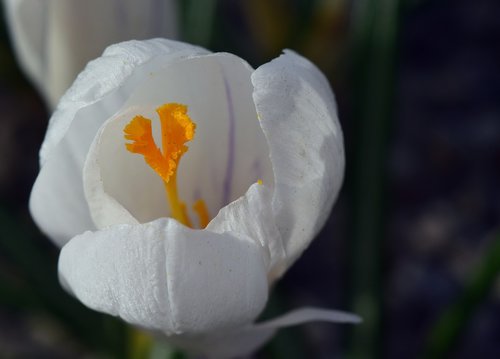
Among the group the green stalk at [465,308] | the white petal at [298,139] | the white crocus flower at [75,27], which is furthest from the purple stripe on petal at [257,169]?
the green stalk at [465,308]

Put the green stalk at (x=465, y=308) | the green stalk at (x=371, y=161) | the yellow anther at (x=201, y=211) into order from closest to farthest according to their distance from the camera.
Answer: the yellow anther at (x=201, y=211)
the green stalk at (x=465, y=308)
the green stalk at (x=371, y=161)

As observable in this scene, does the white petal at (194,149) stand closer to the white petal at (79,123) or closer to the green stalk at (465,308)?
the white petal at (79,123)

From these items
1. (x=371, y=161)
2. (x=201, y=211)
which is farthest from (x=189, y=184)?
(x=371, y=161)

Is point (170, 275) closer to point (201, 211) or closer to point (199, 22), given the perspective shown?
point (201, 211)

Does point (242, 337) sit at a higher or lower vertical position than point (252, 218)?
lower

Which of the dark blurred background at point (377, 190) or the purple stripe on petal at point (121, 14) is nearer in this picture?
the purple stripe on petal at point (121, 14)

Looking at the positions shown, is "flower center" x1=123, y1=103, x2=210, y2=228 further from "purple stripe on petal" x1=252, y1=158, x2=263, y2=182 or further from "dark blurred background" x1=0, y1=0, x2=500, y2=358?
"dark blurred background" x1=0, y1=0, x2=500, y2=358
